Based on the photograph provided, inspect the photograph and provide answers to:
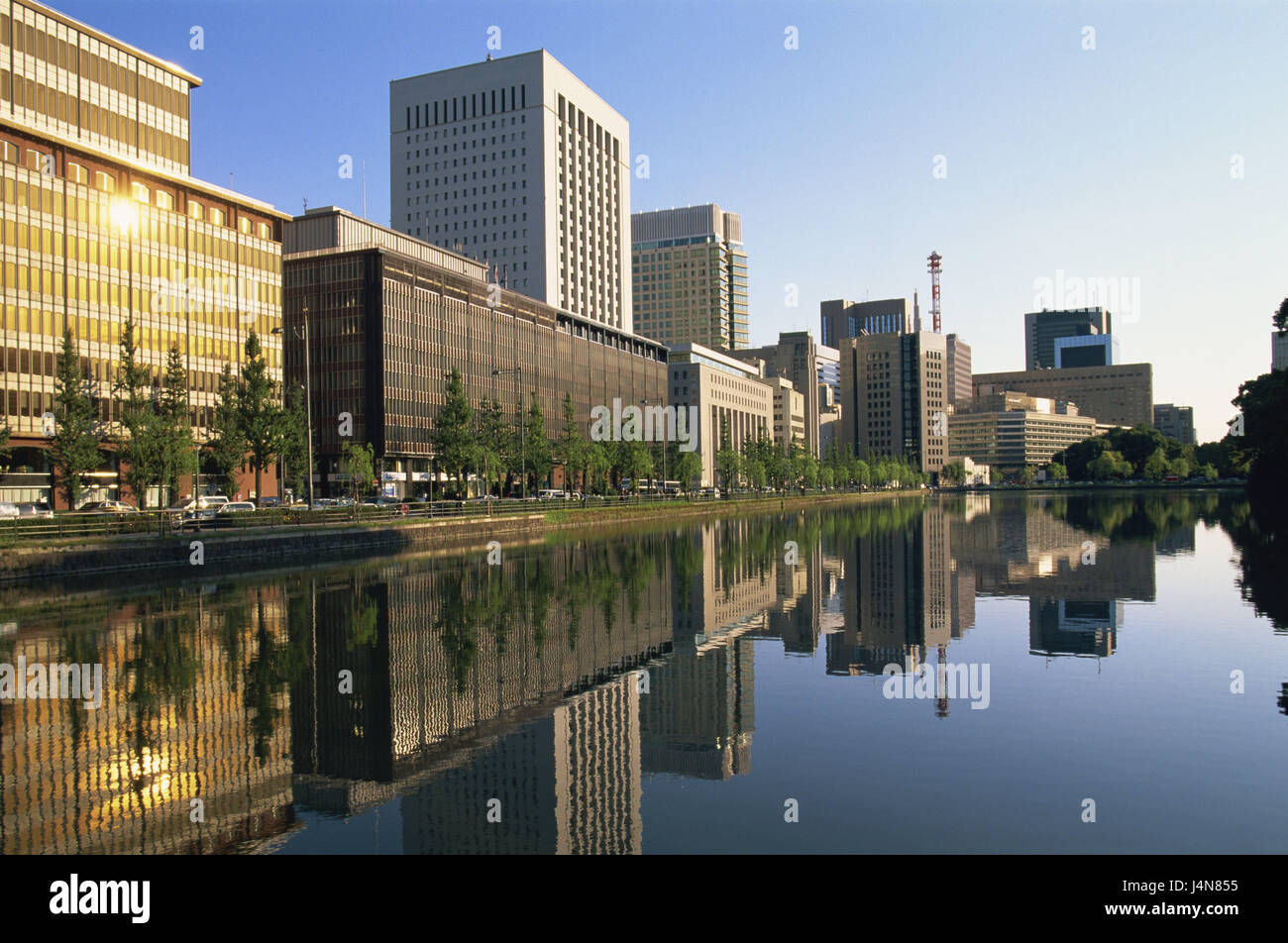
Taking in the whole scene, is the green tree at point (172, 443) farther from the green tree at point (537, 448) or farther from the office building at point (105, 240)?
the green tree at point (537, 448)

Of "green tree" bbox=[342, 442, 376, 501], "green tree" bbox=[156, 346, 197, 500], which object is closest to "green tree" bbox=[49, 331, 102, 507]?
"green tree" bbox=[156, 346, 197, 500]

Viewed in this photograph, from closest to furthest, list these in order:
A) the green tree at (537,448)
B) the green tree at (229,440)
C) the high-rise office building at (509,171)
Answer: the green tree at (229,440) → the green tree at (537,448) → the high-rise office building at (509,171)

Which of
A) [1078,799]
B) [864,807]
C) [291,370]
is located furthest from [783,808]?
[291,370]

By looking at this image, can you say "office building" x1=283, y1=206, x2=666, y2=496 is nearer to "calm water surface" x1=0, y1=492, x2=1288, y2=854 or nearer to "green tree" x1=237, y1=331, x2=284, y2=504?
"green tree" x1=237, y1=331, x2=284, y2=504

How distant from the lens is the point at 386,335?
10619cm

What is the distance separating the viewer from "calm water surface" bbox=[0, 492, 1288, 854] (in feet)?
34.1

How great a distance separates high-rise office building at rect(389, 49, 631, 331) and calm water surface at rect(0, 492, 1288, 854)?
140m

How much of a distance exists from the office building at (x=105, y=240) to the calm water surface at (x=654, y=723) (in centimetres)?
4781

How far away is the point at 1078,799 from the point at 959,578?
87.8 ft

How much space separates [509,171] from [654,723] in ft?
532

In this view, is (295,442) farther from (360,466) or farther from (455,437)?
(360,466)

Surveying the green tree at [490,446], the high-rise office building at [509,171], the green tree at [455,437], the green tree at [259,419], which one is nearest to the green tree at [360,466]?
the green tree at [455,437]

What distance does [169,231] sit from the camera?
3199 inches

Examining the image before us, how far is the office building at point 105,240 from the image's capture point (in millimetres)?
69312
